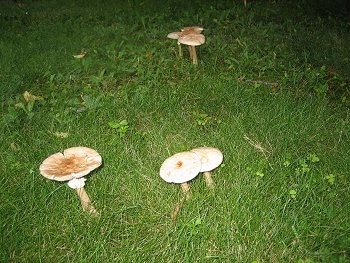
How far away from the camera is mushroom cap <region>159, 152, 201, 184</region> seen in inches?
116

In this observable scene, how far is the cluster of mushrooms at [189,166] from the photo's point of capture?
2.95m

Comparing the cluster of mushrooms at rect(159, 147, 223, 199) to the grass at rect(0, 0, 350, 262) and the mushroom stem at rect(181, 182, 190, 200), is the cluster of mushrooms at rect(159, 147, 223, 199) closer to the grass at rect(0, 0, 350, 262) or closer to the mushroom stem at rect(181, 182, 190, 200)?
the mushroom stem at rect(181, 182, 190, 200)

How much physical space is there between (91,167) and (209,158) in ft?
3.48

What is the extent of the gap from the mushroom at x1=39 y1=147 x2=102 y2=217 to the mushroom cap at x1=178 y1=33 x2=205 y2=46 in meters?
2.72

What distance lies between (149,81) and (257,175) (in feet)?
8.03

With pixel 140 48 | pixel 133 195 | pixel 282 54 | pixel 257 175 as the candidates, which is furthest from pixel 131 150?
pixel 282 54

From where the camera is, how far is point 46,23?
8.11m

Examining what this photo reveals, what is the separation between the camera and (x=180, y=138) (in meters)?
3.93

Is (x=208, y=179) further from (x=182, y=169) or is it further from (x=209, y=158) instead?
(x=182, y=169)

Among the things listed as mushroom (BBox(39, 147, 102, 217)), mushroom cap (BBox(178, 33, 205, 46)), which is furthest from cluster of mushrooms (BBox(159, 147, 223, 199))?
mushroom cap (BBox(178, 33, 205, 46))

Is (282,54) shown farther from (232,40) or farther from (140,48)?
(140,48)

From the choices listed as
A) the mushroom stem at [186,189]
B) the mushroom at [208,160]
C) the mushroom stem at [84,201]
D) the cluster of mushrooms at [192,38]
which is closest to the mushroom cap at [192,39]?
the cluster of mushrooms at [192,38]

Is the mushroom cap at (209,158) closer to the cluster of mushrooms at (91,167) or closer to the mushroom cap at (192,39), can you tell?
the cluster of mushrooms at (91,167)

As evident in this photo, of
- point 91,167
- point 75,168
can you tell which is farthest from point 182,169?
point 75,168
